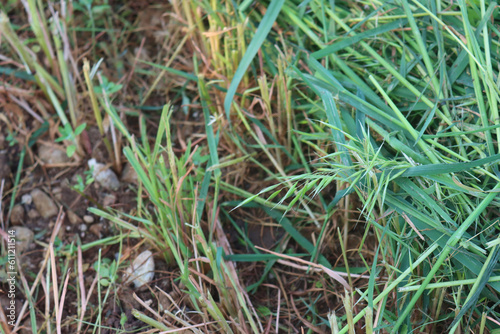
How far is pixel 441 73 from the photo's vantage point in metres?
1.07

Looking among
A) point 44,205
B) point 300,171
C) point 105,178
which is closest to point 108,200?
point 105,178

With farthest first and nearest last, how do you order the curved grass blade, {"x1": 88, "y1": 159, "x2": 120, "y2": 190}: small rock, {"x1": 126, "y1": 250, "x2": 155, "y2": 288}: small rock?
{"x1": 88, "y1": 159, "x2": 120, "y2": 190}: small rock → the curved grass blade → {"x1": 126, "y1": 250, "x2": 155, "y2": 288}: small rock

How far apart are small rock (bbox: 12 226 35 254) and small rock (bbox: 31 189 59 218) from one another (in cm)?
7

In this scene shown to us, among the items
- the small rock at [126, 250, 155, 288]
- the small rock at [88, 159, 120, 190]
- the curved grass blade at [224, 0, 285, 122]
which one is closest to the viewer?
the small rock at [126, 250, 155, 288]

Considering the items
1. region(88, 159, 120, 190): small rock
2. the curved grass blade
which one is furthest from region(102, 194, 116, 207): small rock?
the curved grass blade

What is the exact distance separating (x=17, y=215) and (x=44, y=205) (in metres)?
0.08

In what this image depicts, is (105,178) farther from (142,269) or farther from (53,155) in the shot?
(142,269)

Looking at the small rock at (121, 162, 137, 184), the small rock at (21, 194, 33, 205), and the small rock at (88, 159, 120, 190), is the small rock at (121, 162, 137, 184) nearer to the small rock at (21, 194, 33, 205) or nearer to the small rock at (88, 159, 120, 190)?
the small rock at (88, 159, 120, 190)

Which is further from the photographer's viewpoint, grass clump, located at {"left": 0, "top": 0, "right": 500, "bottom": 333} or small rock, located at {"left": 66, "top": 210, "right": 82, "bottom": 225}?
small rock, located at {"left": 66, "top": 210, "right": 82, "bottom": 225}

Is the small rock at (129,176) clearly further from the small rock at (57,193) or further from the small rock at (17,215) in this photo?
the small rock at (17,215)

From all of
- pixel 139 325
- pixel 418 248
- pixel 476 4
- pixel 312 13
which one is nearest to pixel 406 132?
pixel 418 248

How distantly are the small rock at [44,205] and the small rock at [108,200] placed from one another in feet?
0.48

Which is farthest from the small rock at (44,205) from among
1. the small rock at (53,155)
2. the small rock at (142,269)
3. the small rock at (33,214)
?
the small rock at (142,269)

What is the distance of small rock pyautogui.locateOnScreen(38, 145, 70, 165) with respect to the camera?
4.66ft
